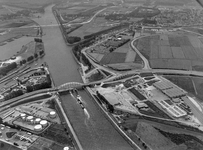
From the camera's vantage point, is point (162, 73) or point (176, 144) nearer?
point (176, 144)

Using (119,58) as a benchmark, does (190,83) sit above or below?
below

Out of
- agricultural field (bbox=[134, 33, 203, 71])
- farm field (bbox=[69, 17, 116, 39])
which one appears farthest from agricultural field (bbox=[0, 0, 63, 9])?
agricultural field (bbox=[134, 33, 203, 71])

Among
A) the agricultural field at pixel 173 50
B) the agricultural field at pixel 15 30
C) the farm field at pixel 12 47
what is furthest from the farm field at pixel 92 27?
the agricultural field at pixel 173 50

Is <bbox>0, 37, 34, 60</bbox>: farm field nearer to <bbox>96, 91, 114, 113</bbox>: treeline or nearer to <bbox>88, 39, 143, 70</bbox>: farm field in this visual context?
<bbox>88, 39, 143, 70</bbox>: farm field

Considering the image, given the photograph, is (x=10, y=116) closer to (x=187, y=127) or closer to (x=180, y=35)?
(x=187, y=127)

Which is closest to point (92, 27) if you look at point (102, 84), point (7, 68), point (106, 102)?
point (7, 68)

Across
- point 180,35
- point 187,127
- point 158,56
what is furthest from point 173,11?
point 187,127

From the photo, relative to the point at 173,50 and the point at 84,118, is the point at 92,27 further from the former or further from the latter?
the point at 84,118
